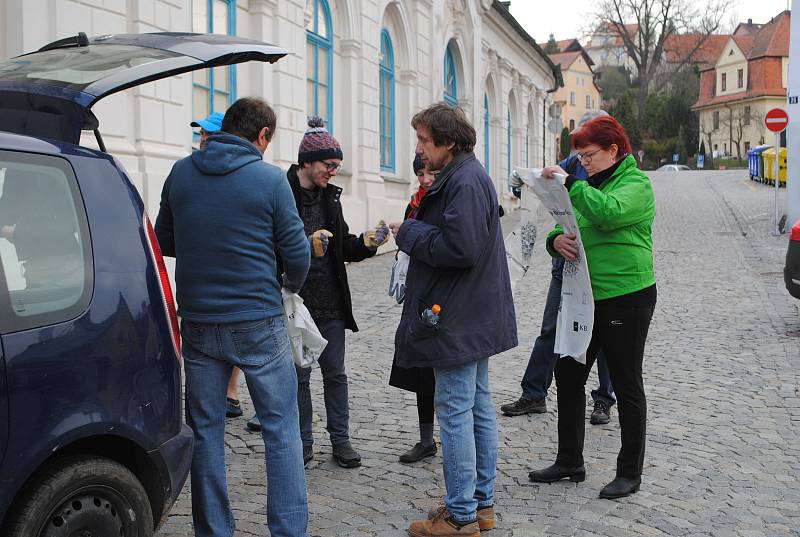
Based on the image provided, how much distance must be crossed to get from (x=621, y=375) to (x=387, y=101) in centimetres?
1507

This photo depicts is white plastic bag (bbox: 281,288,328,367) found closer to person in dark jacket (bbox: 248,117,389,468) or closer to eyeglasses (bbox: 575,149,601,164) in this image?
person in dark jacket (bbox: 248,117,389,468)

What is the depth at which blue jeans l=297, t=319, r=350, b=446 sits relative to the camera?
5.00 m

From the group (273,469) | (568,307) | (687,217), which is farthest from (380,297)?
(687,217)

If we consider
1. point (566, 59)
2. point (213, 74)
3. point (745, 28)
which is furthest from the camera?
point (566, 59)

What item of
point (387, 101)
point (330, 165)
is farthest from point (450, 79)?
point (330, 165)

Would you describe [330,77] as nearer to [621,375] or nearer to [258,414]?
[621,375]

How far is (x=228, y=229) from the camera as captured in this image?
349 centimetres

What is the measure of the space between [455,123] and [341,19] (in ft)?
42.3

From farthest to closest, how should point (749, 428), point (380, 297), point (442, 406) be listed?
point (380, 297), point (749, 428), point (442, 406)

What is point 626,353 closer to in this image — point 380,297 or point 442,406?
point 442,406

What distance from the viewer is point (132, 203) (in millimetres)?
3213

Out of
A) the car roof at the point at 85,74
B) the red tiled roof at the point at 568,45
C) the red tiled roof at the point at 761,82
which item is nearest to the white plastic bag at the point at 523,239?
the car roof at the point at 85,74

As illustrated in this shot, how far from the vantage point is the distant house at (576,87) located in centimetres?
10119

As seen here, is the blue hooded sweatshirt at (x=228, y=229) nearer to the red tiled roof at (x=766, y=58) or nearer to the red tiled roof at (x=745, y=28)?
the red tiled roof at (x=766, y=58)
